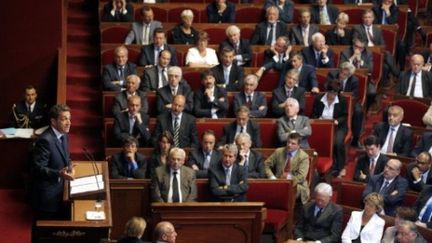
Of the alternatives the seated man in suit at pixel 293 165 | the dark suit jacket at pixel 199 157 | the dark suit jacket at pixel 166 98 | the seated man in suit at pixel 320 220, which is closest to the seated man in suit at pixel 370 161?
the seated man in suit at pixel 293 165

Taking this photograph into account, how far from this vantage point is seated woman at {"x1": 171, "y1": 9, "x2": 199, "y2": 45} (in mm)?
9664

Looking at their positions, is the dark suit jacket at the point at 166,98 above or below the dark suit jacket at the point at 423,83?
below

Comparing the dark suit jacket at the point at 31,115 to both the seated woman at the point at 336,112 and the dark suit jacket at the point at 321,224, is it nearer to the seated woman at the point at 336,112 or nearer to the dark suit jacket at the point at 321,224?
the seated woman at the point at 336,112

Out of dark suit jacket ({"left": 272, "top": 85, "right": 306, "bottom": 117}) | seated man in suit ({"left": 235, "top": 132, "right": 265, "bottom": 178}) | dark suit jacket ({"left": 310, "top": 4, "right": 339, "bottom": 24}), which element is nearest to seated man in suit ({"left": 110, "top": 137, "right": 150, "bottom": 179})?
seated man in suit ({"left": 235, "top": 132, "right": 265, "bottom": 178})

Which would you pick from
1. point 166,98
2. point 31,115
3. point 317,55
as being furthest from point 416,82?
point 31,115

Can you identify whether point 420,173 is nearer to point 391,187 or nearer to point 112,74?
point 391,187

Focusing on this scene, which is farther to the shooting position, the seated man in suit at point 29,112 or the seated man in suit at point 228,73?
the seated man in suit at point 228,73

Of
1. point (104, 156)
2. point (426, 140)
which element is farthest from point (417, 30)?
point (104, 156)

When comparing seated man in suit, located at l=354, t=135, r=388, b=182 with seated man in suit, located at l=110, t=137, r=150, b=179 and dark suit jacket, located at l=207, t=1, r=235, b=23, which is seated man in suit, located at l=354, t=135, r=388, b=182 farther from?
dark suit jacket, located at l=207, t=1, r=235, b=23

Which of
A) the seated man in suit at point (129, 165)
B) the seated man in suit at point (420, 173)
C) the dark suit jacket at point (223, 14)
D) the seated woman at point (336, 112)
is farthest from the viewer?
the dark suit jacket at point (223, 14)

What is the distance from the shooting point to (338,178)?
8.71m

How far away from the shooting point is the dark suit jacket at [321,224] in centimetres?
715

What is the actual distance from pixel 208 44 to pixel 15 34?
1.69 metres

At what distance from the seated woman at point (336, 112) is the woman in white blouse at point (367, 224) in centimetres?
164
